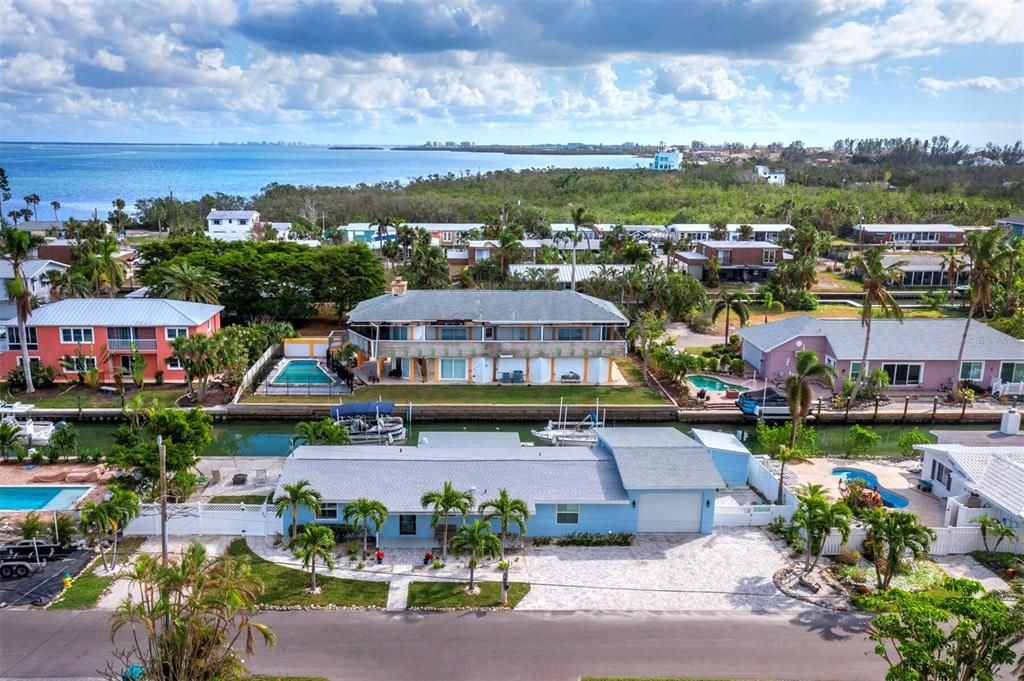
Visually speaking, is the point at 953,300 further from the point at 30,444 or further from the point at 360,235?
the point at 30,444

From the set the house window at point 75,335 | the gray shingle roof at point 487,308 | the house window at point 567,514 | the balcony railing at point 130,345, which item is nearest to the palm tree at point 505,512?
the house window at point 567,514

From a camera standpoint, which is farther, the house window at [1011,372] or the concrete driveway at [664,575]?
the house window at [1011,372]

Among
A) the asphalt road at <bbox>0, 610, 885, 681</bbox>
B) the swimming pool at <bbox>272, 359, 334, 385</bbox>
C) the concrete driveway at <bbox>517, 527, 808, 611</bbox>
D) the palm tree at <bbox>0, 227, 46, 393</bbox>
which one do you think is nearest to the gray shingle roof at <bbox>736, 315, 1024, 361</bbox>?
the concrete driveway at <bbox>517, 527, 808, 611</bbox>

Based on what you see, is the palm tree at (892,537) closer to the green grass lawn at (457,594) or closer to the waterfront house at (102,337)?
the green grass lawn at (457,594)

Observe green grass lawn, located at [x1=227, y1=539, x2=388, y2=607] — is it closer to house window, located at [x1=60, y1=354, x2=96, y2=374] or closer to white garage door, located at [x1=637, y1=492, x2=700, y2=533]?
white garage door, located at [x1=637, y1=492, x2=700, y2=533]

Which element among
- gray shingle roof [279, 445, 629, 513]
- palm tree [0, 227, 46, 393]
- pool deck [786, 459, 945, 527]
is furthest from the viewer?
palm tree [0, 227, 46, 393]

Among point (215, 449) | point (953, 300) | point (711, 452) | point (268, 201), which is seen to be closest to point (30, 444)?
point (215, 449)
